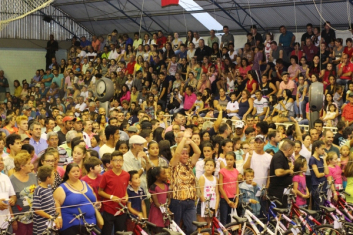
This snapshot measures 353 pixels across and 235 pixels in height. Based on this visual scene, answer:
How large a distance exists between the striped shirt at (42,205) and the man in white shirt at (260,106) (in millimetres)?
9556

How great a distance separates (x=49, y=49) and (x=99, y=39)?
280 centimetres

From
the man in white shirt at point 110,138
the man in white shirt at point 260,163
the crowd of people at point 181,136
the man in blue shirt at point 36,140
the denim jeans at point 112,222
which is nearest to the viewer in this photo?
the crowd of people at point 181,136

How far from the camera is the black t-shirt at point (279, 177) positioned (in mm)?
8234

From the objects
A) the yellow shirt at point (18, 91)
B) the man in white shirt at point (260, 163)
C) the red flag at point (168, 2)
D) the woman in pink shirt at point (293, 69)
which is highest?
the red flag at point (168, 2)

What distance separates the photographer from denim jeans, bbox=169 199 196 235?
24.5 feet

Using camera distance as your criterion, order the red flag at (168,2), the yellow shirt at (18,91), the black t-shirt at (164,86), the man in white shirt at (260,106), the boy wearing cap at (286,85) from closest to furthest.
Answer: the red flag at (168,2) < the man in white shirt at (260,106) < the boy wearing cap at (286,85) < the black t-shirt at (164,86) < the yellow shirt at (18,91)

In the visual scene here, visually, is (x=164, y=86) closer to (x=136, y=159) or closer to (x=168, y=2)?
(x=168, y=2)

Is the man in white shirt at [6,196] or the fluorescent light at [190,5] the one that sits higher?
the fluorescent light at [190,5]

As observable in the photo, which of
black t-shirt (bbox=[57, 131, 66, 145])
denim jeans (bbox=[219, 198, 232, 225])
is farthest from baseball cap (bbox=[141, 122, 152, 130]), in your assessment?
denim jeans (bbox=[219, 198, 232, 225])

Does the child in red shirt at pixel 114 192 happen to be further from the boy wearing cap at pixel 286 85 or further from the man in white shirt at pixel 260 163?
the boy wearing cap at pixel 286 85

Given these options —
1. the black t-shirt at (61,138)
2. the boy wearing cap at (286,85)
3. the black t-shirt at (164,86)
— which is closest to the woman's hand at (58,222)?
the black t-shirt at (61,138)

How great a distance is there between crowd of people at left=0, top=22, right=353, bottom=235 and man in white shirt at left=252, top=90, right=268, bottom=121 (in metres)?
0.03

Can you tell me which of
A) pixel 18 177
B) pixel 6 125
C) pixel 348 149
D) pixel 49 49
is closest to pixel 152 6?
pixel 49 49

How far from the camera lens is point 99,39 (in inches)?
949
